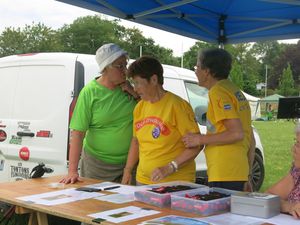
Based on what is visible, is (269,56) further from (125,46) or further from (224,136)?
(224,136)

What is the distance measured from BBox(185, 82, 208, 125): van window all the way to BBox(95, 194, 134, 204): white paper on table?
2.90 meters

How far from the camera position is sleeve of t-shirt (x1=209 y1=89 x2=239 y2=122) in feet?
9.66

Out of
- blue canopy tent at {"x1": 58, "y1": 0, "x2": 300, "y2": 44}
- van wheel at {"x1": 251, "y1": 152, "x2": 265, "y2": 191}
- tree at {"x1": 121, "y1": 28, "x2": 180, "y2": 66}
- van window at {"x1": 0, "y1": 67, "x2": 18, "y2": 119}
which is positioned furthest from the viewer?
tree at {"x1": 121, "y1": 28, "x2": 180, "y2": 66}

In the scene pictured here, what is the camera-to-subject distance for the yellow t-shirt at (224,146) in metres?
2.98

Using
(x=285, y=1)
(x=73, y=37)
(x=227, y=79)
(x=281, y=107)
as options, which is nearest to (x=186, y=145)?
(x=227, y=79)

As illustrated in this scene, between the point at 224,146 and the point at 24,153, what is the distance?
90.3 inches

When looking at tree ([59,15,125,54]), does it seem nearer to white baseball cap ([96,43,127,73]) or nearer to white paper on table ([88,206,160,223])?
white baseball cap ([96,43,127,73])

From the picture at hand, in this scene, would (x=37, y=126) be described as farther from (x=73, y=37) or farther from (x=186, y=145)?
(x=73, y=37)

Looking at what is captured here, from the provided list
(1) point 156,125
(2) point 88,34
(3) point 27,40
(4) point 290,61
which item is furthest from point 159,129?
(4) point 290,61

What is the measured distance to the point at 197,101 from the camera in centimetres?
554

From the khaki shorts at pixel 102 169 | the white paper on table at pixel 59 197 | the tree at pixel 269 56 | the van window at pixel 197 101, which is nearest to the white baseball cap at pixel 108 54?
the khaki shorts at pixel 102 169

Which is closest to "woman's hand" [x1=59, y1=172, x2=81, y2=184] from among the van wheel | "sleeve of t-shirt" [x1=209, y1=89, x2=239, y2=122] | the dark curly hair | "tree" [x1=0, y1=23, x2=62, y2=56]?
the dark curly hair

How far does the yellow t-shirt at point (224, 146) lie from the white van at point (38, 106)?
5.25 feet

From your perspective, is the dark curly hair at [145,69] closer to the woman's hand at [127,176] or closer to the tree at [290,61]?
the woman's hand at [127,176]
